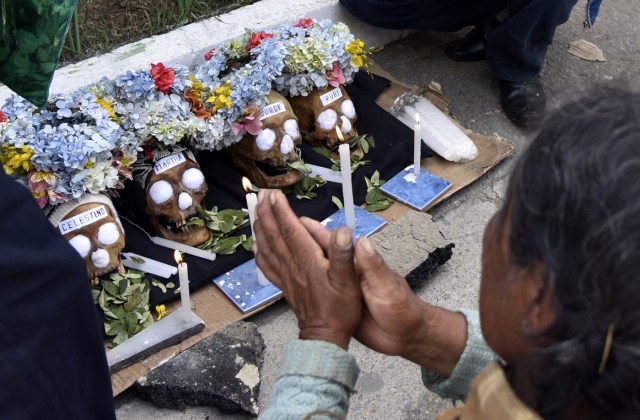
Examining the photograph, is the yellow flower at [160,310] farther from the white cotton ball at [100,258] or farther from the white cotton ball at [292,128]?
the white cotton ball at [292,128]

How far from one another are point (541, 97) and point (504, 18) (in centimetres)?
51

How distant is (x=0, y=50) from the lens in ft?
6.57

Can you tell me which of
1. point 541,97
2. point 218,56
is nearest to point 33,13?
point 218,56

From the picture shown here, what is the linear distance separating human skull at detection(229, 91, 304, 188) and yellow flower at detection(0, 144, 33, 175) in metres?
0.82

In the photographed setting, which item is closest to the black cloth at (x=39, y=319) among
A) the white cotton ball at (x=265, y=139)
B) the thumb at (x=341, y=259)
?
the thumb at (x=341, y=259)

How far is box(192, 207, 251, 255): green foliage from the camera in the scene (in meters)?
2.87

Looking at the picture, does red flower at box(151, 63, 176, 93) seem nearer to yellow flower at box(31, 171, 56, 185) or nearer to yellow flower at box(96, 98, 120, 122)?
yellow flower at box(96, 98, 120, 122)

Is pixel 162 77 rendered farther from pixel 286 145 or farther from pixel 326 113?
pixel 326 113

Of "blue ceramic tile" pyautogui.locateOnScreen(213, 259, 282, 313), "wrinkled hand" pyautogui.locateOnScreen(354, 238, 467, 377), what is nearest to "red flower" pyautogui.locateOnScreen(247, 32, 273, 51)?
"blue ceramic tile" pyautogui.locateOnScreen(213, 259, 282, 313)

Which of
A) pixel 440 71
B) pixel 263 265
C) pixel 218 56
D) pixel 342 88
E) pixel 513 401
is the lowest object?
pixel 440 71

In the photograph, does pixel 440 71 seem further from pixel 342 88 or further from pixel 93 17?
pixel 93 17

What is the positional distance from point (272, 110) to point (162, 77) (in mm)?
434

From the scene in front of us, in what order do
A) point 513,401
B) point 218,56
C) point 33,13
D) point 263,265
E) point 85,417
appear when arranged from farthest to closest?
point 218,56
point 33,13
point 85,417
point 263,265
point 513,401

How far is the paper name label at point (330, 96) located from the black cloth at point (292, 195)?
21cm
